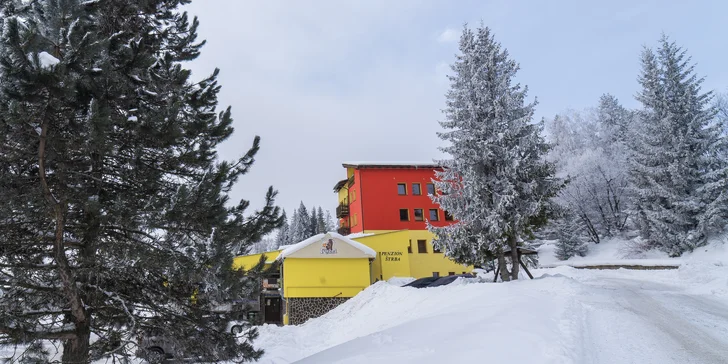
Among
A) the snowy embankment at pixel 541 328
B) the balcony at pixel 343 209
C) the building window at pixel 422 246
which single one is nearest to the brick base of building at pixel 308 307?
the snowy embankment at pixel 541 328

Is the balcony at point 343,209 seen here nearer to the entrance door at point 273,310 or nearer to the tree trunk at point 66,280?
the entrance door at point 273,310

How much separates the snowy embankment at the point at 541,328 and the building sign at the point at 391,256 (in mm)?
11632

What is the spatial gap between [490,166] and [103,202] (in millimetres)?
15563

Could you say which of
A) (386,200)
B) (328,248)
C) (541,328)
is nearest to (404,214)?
(386,200)

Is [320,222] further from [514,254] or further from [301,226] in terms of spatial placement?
[514,254]

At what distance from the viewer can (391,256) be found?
29.0 meters

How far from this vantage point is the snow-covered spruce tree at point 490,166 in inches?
673

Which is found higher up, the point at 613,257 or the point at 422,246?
the point at 422,246

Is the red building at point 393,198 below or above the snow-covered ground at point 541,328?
above

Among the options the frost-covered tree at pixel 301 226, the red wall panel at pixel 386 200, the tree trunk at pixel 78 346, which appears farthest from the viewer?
the frost-covered tree at pixel 301 226

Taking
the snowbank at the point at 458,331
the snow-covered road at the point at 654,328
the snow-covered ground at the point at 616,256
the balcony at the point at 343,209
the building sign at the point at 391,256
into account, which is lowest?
the snow-covered road at the point at 654,328

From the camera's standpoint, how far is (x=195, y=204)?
538 centimetres

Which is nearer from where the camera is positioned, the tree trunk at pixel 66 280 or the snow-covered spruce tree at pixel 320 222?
the tree trunk at pixel 66 280

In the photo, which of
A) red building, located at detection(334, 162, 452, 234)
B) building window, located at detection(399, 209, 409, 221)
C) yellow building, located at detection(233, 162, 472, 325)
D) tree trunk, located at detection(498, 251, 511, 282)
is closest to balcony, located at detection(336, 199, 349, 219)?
yellow building, located at detection(233, 162, 472, 325)
